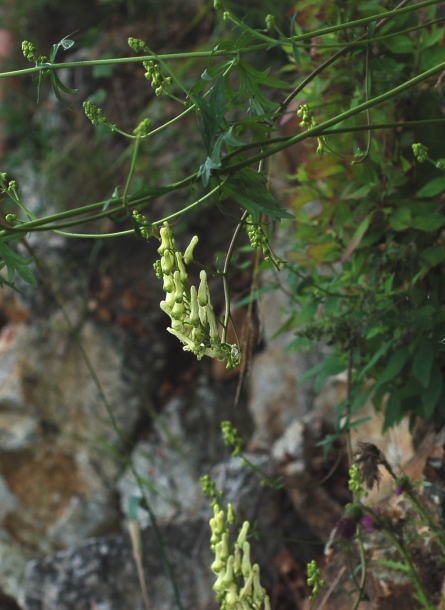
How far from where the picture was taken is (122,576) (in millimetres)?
2551

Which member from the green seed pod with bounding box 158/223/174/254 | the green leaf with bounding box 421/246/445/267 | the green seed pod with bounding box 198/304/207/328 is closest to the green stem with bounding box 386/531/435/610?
the green leaf with bounding box 421/246/445/267

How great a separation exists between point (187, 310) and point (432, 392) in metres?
0.72

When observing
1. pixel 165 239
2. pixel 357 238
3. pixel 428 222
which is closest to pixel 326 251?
pixel 357 238

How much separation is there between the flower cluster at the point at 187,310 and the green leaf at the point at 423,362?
0.58m

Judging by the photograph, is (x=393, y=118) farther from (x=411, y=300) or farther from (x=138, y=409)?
(x=138, y=409)

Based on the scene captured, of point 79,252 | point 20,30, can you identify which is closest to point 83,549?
point 79,252

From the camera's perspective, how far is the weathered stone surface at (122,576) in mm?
2521

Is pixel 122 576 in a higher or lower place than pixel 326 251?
lower

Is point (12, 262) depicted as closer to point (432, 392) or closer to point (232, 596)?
point (232, 596)

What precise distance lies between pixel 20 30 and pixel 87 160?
1.24 metres

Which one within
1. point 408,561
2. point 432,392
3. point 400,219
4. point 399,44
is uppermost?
point 399,44

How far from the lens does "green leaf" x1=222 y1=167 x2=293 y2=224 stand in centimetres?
104

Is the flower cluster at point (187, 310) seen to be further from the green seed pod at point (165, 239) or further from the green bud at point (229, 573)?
the green bud at point (229, 573)

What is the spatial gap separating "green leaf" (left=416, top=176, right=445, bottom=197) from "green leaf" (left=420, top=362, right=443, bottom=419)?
1.24 feet
